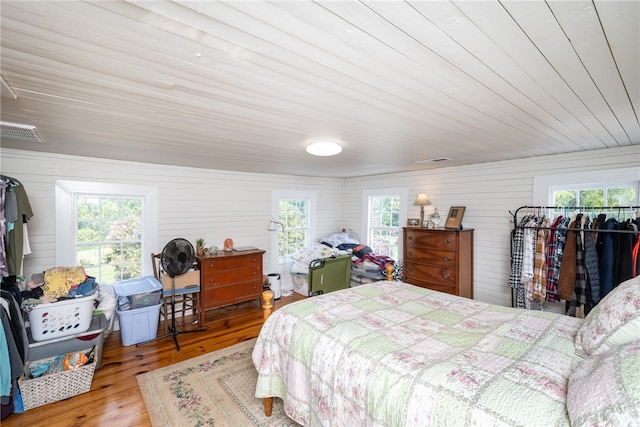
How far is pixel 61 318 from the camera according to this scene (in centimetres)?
253

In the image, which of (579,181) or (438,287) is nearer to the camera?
(579,181)

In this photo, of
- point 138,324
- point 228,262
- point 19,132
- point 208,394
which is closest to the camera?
point 19,132

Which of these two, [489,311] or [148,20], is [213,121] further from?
[489,311]

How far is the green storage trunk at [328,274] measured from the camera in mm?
4547

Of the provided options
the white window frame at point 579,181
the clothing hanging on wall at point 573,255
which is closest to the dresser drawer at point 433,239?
the clothing hanging on wall at point 573,255

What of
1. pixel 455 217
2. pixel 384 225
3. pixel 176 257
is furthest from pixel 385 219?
pixel 176 257

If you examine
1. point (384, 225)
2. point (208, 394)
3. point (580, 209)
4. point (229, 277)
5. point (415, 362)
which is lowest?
point (208, 394)

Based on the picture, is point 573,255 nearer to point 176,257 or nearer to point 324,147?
point 324,147

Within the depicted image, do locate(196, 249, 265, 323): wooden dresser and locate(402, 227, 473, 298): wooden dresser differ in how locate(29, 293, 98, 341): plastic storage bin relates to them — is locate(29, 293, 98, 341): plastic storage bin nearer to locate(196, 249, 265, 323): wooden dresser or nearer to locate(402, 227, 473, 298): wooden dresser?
locate(196, 249, 265, 323): wooden dresser

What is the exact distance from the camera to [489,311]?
7.13ft

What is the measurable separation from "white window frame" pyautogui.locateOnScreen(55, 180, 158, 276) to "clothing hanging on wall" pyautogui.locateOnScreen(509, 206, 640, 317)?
452cm

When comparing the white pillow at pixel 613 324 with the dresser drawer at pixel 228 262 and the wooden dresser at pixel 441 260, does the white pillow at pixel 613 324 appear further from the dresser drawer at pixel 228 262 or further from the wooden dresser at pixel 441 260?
the dresser drawer at pixel 228 262

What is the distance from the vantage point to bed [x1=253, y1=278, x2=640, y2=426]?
1.06 meters

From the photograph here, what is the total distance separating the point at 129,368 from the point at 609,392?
3.45m
